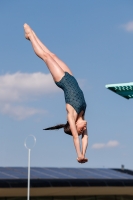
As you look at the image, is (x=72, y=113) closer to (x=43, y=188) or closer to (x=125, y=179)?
(x=43, y=188)

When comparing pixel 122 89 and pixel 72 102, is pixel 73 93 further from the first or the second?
pixel 122 89

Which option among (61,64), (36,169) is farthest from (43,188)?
(61,64)

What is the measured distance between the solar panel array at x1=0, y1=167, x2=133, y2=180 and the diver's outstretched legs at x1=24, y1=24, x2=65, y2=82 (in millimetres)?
25012

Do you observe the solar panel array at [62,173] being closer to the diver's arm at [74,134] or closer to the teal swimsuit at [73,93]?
the teal swimsuit at [73,93]

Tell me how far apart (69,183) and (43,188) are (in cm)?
181

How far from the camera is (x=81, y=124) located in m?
12.7

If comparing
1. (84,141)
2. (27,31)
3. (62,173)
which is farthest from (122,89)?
(62,173)

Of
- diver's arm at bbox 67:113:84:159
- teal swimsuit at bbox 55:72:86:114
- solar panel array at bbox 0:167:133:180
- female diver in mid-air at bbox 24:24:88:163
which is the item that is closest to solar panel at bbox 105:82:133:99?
female diver in mid-air at bbox 24:24:88:163

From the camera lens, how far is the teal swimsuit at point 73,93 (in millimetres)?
12656

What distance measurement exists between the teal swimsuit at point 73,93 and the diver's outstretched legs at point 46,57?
0.15 metres

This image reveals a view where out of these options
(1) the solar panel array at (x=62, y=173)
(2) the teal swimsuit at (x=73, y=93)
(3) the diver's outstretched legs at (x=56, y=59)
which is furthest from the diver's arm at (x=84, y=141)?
(1) the solar panel array at (x=62, y=173)

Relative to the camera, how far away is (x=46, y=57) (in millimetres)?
13289

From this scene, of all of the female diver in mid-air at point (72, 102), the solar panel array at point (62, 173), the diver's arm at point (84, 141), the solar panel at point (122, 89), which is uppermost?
the solar panel array at point (62, 173)

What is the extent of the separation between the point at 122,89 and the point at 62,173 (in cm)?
2605
